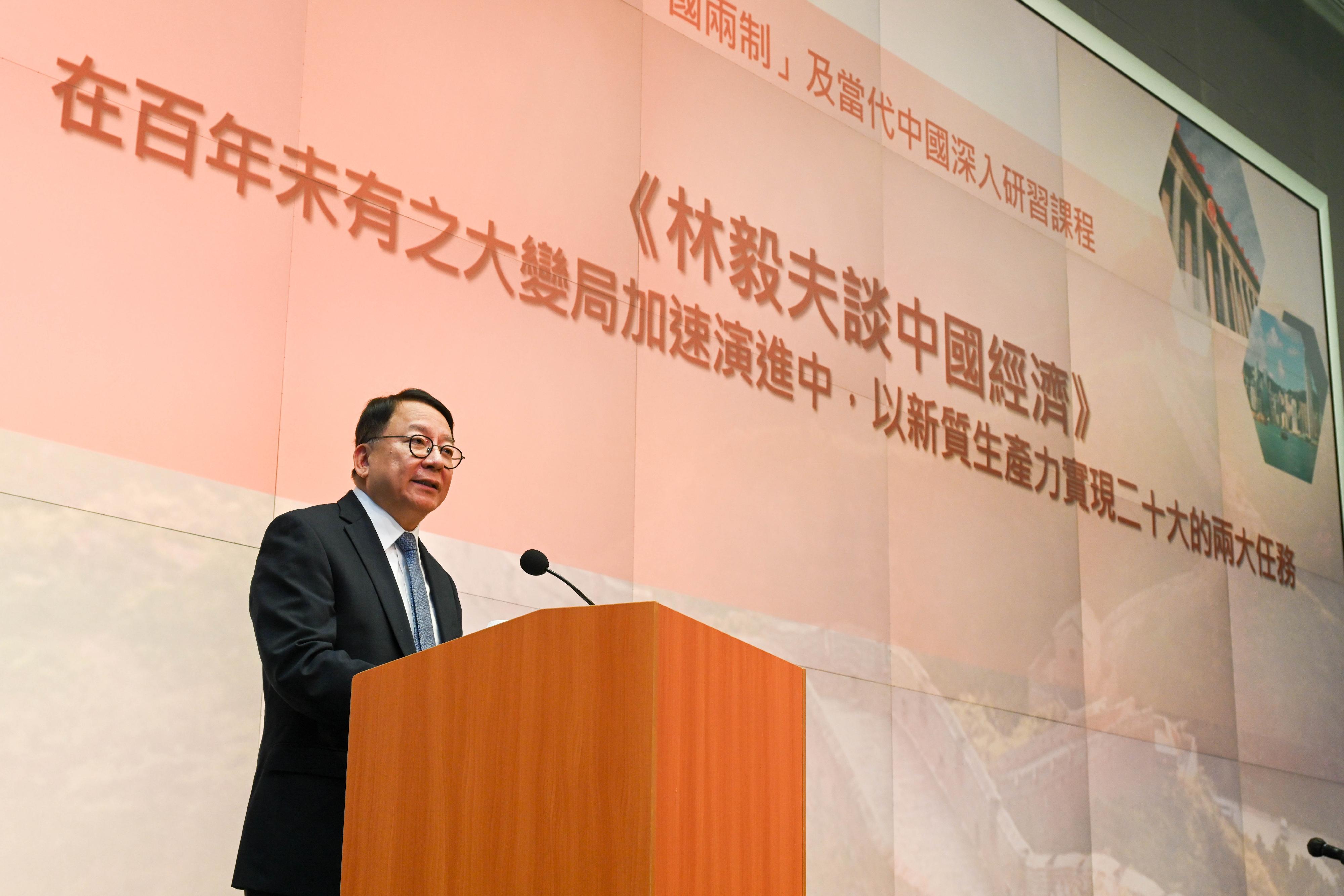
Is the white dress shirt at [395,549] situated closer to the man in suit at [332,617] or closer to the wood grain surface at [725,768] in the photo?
the man in suit at [332,617]

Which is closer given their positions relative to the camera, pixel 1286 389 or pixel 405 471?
pixel 405 471

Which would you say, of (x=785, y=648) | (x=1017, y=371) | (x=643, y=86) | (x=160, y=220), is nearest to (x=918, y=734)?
(x=785, y=648)

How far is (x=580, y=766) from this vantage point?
1.76 m

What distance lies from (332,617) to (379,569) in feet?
0.48

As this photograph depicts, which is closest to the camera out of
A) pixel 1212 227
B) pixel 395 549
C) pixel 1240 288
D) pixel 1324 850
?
pixel 395 549

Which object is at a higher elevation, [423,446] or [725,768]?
[423,446]

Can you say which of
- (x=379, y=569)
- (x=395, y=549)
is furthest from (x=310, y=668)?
(x=395, y=549)

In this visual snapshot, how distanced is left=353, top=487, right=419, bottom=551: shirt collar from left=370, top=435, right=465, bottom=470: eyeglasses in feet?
0.34

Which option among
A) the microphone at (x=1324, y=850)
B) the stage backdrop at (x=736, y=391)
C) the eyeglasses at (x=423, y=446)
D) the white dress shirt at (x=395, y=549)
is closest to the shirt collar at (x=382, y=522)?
the white dress shirt at (x=395, y=549)

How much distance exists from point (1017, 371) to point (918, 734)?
4.72 feet

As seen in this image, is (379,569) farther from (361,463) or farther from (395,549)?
(361,463)

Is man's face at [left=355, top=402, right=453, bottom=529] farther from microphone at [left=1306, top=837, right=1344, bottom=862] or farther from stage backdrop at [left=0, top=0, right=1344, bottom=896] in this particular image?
microphone at [left=1306, top=837, right=1344, bottom=862]

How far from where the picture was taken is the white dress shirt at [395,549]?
7.93ft

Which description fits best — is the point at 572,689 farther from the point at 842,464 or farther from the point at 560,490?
the point at 842,464
